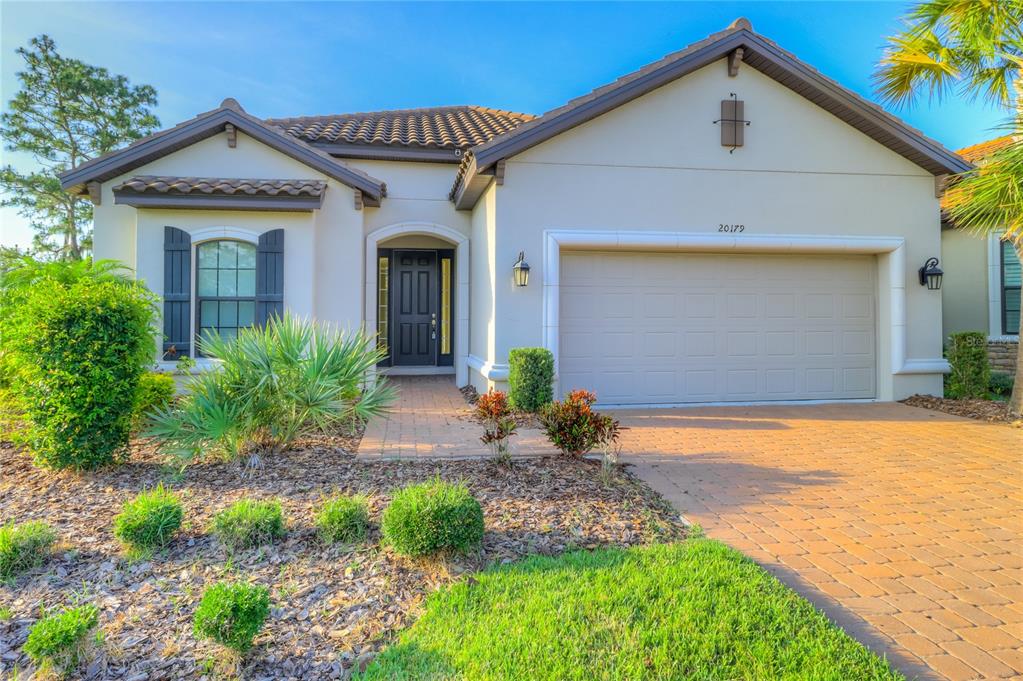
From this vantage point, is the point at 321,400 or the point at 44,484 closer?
the point at 44,484

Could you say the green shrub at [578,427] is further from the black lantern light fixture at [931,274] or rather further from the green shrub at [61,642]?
the black lantern light fixture at [931,274]

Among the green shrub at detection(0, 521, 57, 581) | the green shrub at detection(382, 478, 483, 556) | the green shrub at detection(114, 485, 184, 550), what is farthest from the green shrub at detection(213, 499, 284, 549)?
the green shrub at detection(0, 521, 57, 581)

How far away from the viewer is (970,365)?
9578mm

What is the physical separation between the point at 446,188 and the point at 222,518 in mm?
8905

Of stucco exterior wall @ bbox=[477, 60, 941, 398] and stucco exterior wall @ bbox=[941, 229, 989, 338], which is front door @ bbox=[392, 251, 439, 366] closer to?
stucco exterior wall @ bbox=[477, 60, 941, 398]

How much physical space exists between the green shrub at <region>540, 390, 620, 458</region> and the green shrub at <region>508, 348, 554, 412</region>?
88.2 inches

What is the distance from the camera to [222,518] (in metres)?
3.98

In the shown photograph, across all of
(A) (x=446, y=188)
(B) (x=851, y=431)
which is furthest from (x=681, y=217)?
(A) (x=446, y=188)

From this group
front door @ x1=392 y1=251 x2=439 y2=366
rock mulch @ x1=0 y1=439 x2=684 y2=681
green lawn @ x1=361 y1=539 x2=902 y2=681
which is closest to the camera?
green lawn @ x1=361 y1=539 x2=902 y2=681

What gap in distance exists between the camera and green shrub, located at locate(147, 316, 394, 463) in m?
5.73

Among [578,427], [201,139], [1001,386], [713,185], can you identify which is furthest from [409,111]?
[1001,386]

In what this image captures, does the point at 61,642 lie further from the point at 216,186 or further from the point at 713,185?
the point at 713,185

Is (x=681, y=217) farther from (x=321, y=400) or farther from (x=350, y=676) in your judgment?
→ (x=350, y=676)

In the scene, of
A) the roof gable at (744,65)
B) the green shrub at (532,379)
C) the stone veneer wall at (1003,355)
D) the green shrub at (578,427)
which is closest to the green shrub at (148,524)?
the green shrub at (578,427)
